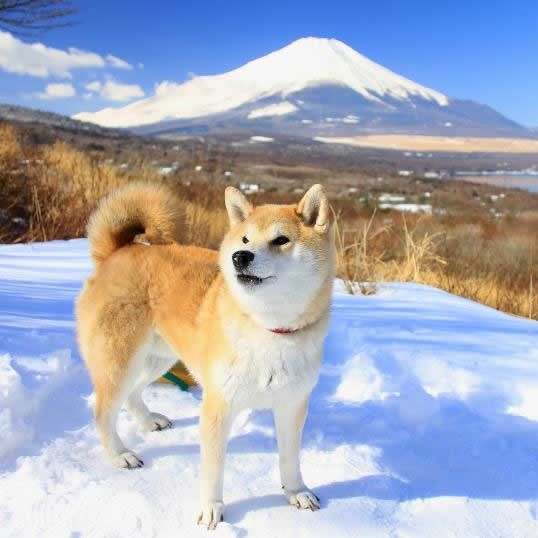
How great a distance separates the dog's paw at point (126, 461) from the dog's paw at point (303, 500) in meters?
0.73

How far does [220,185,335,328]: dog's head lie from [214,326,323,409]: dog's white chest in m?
0.08

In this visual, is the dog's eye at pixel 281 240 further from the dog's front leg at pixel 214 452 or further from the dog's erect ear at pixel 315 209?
the dog's front leg at pixel 214 452

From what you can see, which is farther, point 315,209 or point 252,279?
point 315,209

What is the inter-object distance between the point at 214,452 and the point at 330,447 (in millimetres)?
833

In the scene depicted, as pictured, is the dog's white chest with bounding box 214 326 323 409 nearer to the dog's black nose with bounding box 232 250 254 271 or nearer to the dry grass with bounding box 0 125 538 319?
the dog's black nose with bounding box 232 250 254 271

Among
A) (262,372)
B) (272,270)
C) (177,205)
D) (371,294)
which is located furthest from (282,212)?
(371,294)

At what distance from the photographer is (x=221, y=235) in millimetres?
8789

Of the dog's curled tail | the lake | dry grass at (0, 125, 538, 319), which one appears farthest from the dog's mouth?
the lake

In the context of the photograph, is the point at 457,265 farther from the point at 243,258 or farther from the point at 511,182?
the point at 511,182

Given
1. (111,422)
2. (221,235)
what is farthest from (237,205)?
(221,235)

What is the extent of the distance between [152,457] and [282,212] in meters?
1.38

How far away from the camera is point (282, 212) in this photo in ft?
7.22

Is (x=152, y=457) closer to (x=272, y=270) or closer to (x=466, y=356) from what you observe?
(x=272, y=270)

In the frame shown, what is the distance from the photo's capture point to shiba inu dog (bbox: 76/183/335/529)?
204 cm
